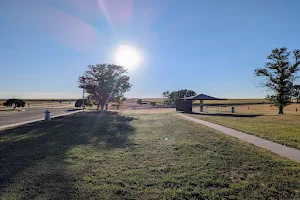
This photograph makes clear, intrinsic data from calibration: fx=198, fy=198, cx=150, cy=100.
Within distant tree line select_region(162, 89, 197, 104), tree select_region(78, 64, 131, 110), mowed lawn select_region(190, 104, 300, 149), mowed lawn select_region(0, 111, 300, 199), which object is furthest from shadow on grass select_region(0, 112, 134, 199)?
distant tree line select_region(162, 89, 197, 104)

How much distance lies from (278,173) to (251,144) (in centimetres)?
282

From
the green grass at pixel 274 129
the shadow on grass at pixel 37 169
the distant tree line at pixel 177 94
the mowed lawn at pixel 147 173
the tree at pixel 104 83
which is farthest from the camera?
the distant tree line at pixel 177 94

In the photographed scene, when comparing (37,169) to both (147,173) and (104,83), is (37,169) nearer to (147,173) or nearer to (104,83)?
(147,173)

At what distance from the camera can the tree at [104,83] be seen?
2420 centimetres

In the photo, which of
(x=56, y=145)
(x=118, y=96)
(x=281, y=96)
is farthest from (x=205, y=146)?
(x=281, y=96)

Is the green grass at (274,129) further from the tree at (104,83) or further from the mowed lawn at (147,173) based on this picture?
the tree at (104,83)

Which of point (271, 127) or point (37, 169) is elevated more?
point (271, 127)

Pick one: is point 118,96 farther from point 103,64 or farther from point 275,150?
point 275,150

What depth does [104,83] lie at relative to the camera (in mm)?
24203

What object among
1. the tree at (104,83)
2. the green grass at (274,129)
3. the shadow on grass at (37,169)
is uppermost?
the tree at (104,83)

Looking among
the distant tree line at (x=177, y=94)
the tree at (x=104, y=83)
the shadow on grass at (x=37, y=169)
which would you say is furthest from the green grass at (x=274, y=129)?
the distant tree line at (x=177, y=94)

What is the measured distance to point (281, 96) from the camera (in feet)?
80.8

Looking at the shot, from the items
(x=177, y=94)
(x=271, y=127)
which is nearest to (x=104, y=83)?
(x=271, y=127)

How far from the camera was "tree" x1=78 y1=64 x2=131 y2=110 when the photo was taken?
2420 cm
